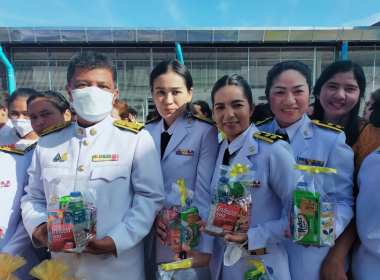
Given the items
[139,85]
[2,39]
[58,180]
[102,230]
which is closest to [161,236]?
[102,230]

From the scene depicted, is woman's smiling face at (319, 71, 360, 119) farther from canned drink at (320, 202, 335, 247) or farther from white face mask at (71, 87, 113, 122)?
white face mask at (71, 87, 113, 122)

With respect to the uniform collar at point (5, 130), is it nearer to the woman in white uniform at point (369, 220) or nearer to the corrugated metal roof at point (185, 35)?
the woman in white uniform at point (369, 220)

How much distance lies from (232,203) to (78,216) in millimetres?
839

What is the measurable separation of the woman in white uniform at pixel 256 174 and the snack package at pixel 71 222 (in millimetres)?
797

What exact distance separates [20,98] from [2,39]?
12321 millimetres

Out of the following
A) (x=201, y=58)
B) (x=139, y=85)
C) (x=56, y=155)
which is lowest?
(x=56, y=155)

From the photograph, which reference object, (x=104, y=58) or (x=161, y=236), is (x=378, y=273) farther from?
(x=104, y=58)

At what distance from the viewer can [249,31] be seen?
12.6 m

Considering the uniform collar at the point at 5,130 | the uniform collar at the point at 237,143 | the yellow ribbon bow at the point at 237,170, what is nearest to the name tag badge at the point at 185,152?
the uniform collar at the point at 237,143

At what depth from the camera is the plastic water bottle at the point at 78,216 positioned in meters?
1.38

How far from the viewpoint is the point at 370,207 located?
162cm

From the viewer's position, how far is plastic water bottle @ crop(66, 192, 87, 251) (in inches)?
54.4

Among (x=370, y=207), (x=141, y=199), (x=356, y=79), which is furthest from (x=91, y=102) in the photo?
(x=356, y=79)

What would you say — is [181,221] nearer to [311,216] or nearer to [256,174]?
[256,174]
